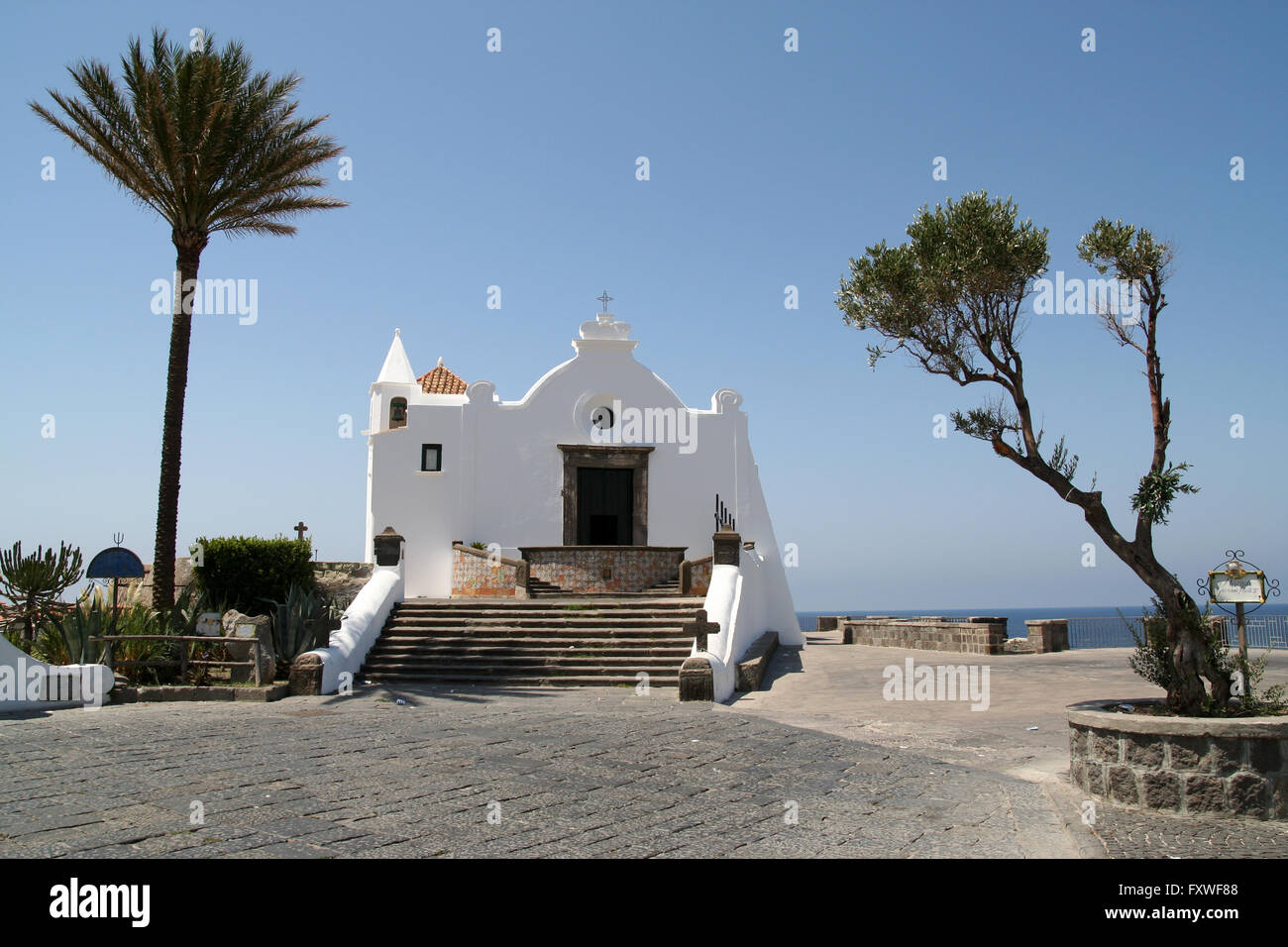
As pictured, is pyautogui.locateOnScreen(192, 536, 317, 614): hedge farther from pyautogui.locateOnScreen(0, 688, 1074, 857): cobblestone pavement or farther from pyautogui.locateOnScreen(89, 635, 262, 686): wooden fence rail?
pyautogui.locateOnScreen(0, 688, 1074, 857): cobblestone pavement

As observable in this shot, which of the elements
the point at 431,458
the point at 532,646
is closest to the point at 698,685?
the point at 532,646

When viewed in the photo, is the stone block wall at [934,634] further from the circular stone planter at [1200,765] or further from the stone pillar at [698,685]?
the circular stone planter at [1200,765]

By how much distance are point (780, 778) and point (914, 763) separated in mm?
1530

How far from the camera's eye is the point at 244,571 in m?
17.3

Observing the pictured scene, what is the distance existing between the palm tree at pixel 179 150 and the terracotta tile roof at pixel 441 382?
10.5 meters

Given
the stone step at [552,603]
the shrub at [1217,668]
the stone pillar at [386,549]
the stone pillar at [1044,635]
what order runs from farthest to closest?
the stone pillar at [1044,635], the stone pillar at [386,549], the stone step at [552,603], the shrub at [1217,668]

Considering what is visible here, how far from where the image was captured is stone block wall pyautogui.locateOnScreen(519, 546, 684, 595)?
66.6 feet

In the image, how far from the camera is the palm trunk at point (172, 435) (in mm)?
14234

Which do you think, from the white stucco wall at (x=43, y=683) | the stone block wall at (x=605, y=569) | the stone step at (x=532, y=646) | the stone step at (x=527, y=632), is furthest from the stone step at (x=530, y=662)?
the stone block wall at (x=605, y=569)

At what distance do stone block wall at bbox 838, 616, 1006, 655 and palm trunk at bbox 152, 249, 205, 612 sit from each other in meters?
15.9

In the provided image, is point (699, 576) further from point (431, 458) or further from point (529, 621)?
point (431, 458)
